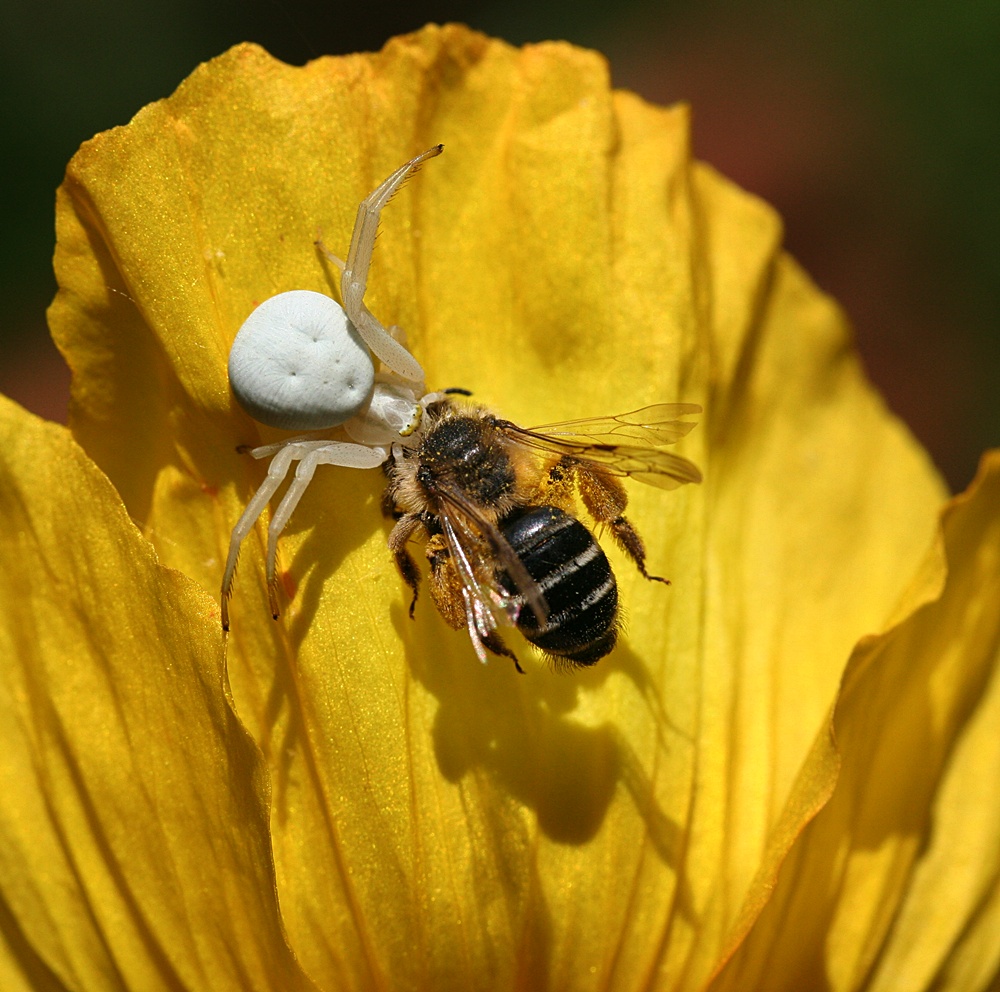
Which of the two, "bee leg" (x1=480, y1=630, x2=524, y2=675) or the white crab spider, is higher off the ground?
the white crab spider

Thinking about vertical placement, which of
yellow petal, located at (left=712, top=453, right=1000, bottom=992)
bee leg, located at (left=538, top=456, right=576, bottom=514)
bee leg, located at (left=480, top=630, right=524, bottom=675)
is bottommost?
yellow petal, located at (left=712, top=453, right=1000, bottom=992)

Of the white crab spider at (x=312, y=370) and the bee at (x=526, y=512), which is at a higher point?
the white crab spider at (x=312, y=370)

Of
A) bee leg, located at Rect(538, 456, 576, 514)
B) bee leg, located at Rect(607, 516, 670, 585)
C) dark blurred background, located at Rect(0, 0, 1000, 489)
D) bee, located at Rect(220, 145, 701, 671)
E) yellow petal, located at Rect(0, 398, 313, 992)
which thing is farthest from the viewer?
dark blurred background, located at Rect(0, 0, 1000, 489)

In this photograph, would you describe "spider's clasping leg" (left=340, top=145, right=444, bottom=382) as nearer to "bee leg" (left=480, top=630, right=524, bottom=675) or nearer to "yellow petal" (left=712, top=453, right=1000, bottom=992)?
"bee leg" (left=480, top=630, right=524, bottom=675)

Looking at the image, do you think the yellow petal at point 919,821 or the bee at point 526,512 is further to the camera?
the yellow petal at point 919,821

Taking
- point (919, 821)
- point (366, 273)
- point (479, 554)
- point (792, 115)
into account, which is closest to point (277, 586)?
point (479, 554)

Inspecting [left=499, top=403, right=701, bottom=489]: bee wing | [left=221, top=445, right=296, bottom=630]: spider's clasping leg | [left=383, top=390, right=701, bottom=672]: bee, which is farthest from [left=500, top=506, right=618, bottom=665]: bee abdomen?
[left=221, top=445, right=296, bottom=630]: spider's clasping leg

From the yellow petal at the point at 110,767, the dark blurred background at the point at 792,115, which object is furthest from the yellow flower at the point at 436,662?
the dark blurred background at the point at 792,115

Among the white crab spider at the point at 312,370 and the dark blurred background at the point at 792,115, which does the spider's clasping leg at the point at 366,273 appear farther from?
the dark blurred background at the point at 792,115
